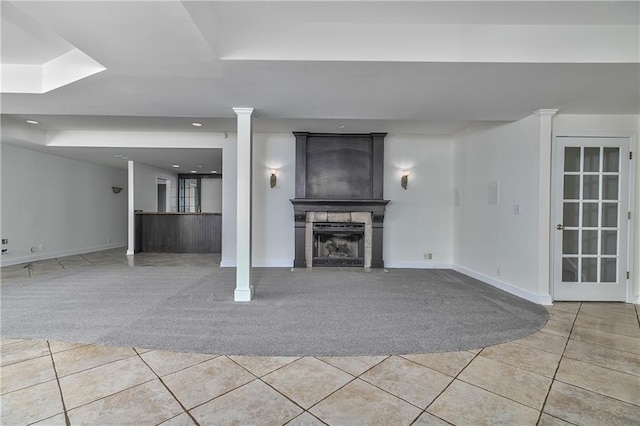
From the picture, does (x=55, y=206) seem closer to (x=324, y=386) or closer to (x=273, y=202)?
(x=273, y=202)

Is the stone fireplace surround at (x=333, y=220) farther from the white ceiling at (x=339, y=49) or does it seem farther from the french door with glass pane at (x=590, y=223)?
the french door with glass pane at (x=590, y=223)

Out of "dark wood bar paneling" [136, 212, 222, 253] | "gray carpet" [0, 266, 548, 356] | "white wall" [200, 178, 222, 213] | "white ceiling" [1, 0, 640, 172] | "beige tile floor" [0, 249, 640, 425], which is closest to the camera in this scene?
"beige tile floor" [0, 249, 640, 425]

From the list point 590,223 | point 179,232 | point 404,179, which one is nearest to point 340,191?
point 404,179

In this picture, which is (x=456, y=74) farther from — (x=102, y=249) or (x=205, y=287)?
(x=102, y=249)

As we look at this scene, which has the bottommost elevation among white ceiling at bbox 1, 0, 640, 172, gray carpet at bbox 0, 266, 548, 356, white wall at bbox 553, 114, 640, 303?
gray carpet at bbox 0, 266, 548, 356

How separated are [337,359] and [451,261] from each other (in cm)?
404

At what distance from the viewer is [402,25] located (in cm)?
222

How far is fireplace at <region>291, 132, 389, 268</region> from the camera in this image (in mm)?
5219

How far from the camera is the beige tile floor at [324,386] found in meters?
1.52

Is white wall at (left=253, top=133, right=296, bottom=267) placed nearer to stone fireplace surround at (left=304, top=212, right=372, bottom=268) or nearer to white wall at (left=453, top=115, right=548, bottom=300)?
stone fireplace surround at (left=304, top=212, right=372, bottom=268)

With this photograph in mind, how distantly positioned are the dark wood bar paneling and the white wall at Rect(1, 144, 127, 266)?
54.4 inches

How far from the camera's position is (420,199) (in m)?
5.39

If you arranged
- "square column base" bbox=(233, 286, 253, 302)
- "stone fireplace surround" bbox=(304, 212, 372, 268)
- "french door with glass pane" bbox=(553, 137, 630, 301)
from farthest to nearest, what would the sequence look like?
"stone fireplace surround" bbox=(304, 212, 372, 268), "french door with glass pane" bbox=(553, 137, 630, 301), "square column base" bbox=(233, 286, 253, 302)

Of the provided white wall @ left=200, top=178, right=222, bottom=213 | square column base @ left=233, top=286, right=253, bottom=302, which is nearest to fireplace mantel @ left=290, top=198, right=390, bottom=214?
square column base @ left=233, top=286, right=253, bottom=302
